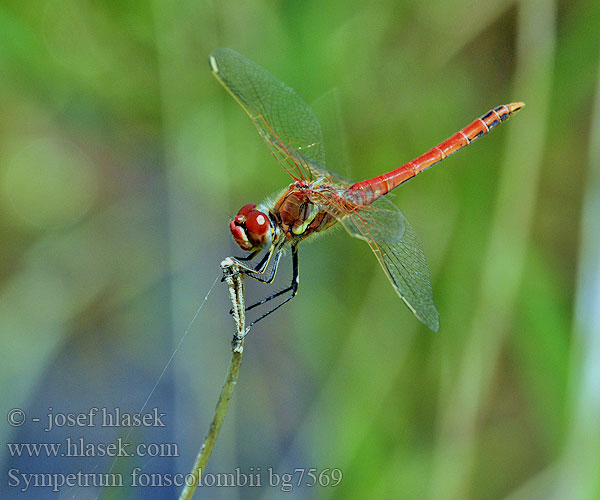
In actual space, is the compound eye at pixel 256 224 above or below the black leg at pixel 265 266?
above

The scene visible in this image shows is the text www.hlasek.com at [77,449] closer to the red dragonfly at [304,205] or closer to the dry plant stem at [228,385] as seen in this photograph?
the red dragonfly at [304,205]

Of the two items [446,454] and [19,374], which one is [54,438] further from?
[446,454]

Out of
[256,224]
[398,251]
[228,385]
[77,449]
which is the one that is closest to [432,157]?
[398,251]

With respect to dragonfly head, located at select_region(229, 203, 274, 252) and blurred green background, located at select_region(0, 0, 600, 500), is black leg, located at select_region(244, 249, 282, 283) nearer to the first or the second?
dragonfly head, located at select_region(229, 203, 274, 252)

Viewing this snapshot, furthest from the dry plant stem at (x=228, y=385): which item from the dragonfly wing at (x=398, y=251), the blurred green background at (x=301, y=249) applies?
the blurred green background at (x=301, y=249)

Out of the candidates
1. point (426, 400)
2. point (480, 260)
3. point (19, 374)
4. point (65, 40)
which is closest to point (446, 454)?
point (426, 400)

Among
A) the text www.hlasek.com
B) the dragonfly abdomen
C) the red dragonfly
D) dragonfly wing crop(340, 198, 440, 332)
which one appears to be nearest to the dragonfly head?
the red dragonfly
